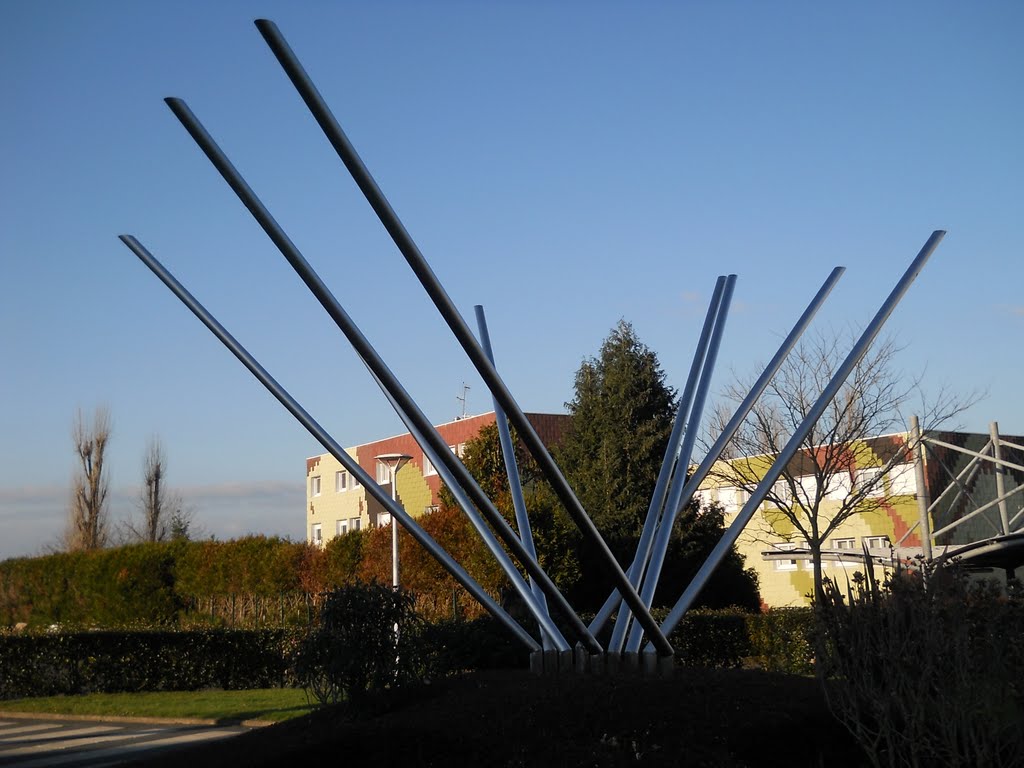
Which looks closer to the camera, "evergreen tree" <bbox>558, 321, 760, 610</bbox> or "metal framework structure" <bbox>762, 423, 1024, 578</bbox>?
"metal framework structure" <bbox>762, 423, 1024, 578</bbox>

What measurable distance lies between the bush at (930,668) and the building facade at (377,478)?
3072 centimetres

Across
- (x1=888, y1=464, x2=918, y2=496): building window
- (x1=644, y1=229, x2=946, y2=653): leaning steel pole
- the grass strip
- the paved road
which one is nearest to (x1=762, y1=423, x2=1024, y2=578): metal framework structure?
(x1=888, y1=464, x2=918, y2=496): building window

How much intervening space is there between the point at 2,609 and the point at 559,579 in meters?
25.0

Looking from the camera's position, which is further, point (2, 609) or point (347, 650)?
point (2, 609)

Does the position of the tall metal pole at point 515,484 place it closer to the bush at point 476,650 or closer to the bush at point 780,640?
the bush at point 476,650

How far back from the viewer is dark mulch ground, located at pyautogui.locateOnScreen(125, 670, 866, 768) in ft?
23.1

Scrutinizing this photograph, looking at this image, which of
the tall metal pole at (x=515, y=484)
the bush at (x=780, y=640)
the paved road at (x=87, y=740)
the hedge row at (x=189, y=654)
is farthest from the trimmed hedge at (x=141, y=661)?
the tall metal pole at (x=515, y=484)

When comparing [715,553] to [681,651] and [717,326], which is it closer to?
[717,326]

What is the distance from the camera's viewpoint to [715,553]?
10586 millimetres

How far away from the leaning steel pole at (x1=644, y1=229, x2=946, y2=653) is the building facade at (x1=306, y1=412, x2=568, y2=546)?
87.5 ft

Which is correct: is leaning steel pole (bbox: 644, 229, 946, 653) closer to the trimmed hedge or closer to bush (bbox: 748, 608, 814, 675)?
bush (bbox: 748, 608, 814, 675)

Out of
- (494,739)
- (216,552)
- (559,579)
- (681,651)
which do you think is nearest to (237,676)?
(559,579)

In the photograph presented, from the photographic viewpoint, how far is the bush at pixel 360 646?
930cm

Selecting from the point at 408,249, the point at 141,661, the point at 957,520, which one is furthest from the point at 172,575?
the point at 408,249
